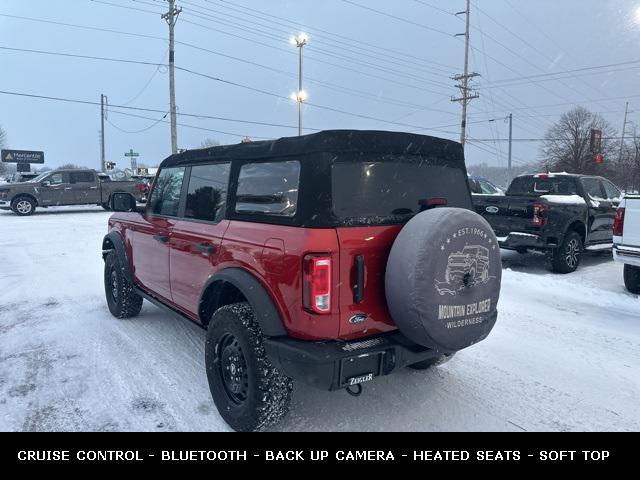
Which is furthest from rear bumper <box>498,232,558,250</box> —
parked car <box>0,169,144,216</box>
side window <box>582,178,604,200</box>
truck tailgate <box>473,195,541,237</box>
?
parked car <box>0,169,144,216</box>

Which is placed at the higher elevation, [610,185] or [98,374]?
[610,185]

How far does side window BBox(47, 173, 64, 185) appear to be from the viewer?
759 inches

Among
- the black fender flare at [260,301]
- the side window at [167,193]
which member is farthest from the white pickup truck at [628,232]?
the side window at [167,193]

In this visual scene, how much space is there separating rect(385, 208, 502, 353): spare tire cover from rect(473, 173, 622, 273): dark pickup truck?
550 cm

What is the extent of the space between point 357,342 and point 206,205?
174 centimetres

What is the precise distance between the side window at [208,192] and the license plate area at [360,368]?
1517 mm

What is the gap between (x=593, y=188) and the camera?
9172 millimetres

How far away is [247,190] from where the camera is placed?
3.25 meters

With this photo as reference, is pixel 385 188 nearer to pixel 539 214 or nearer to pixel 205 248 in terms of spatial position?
pixel 205 248

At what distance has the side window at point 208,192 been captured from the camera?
350 centimetres

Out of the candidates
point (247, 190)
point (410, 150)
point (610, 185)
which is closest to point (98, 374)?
point (247, 190)

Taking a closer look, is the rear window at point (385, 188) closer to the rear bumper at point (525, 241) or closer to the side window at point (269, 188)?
the side window at point (269, 188)

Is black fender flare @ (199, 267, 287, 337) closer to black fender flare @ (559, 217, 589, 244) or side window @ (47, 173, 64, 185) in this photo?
black fender flare @ (559, 217, 589, 244)

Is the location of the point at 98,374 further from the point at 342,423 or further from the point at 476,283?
the point at 476,283
